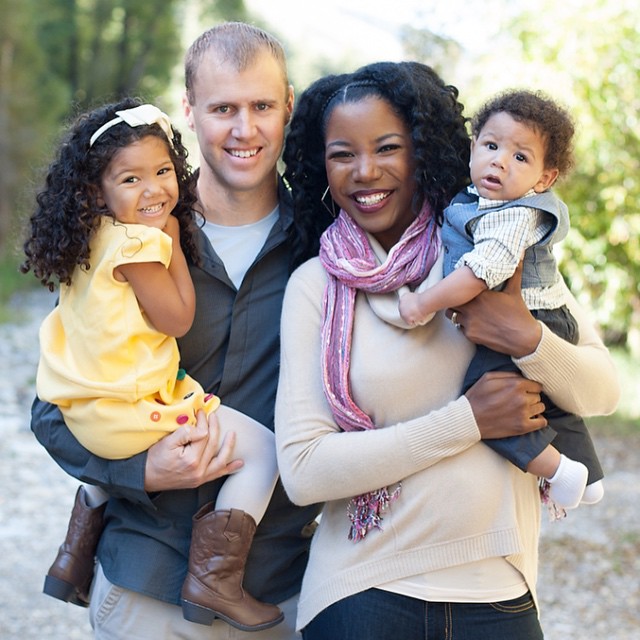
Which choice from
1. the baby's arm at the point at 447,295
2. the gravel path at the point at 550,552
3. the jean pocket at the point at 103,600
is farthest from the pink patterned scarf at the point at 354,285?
the gravel path at the point at 550,552

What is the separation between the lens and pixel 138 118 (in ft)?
7.48

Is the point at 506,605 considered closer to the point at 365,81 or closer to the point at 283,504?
the point at 283,504

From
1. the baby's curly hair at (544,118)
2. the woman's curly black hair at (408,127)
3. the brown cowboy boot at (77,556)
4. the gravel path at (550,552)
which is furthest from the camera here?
the gravel path at (550,552)

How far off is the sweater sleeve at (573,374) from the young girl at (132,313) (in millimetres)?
710

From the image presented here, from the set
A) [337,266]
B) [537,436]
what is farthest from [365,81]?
[537,436]

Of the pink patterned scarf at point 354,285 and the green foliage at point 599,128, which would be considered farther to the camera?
the green foliage at point 599,128

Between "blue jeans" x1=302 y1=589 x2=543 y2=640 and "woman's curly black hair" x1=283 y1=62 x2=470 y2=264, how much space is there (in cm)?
89

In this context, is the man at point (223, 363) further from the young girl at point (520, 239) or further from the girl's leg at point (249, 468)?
the young girl at point (520, 239)

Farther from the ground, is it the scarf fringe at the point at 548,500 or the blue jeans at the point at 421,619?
the scarf fringe at the point at 548,500

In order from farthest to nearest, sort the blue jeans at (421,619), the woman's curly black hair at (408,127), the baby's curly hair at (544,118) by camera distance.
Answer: the woman's curly black hair at (408,127)
the baby's curly hair at (544,118)
the blue jeans at (421,619)

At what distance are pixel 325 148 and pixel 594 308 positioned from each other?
6872 mm

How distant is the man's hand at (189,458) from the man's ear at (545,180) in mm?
936

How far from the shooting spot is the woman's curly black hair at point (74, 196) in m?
2.25

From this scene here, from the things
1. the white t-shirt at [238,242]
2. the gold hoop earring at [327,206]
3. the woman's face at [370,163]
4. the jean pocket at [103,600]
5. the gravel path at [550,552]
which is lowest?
the gravel path at [550,552]
